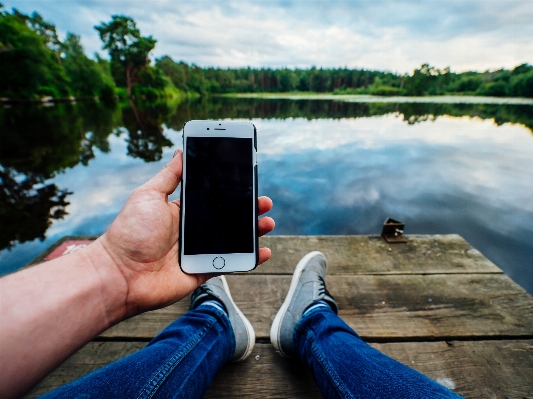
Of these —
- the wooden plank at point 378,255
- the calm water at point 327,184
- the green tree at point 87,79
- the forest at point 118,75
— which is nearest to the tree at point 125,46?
the forest at point 118,75

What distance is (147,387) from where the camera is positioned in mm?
862

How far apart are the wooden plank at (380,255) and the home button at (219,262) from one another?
65 centimetres

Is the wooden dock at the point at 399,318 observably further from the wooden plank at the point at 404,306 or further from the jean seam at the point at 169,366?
the jean seam at the point at 169,366

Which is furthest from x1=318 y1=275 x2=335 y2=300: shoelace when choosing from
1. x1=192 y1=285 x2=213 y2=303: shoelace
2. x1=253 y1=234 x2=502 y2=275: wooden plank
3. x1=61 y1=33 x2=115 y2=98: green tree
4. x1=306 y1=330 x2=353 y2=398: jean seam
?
x1=61 y1=33 x2=115 y2=98: green tree

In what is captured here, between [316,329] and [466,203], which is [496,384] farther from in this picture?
[466,203]

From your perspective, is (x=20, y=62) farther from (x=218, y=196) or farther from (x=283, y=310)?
(x=283, y=310)

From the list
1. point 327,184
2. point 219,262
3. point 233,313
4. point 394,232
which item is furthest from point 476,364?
point 327,184

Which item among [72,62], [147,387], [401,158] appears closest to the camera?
[147,387]

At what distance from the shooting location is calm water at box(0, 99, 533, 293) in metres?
3.84

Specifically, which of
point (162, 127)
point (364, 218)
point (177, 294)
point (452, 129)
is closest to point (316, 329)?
point (177, 294)

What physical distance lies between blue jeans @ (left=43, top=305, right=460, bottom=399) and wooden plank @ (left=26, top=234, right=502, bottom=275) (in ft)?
2.28

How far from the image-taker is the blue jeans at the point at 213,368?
859 mm

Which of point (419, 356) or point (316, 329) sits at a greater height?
point (316, 329)

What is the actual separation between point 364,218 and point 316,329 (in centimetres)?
334
